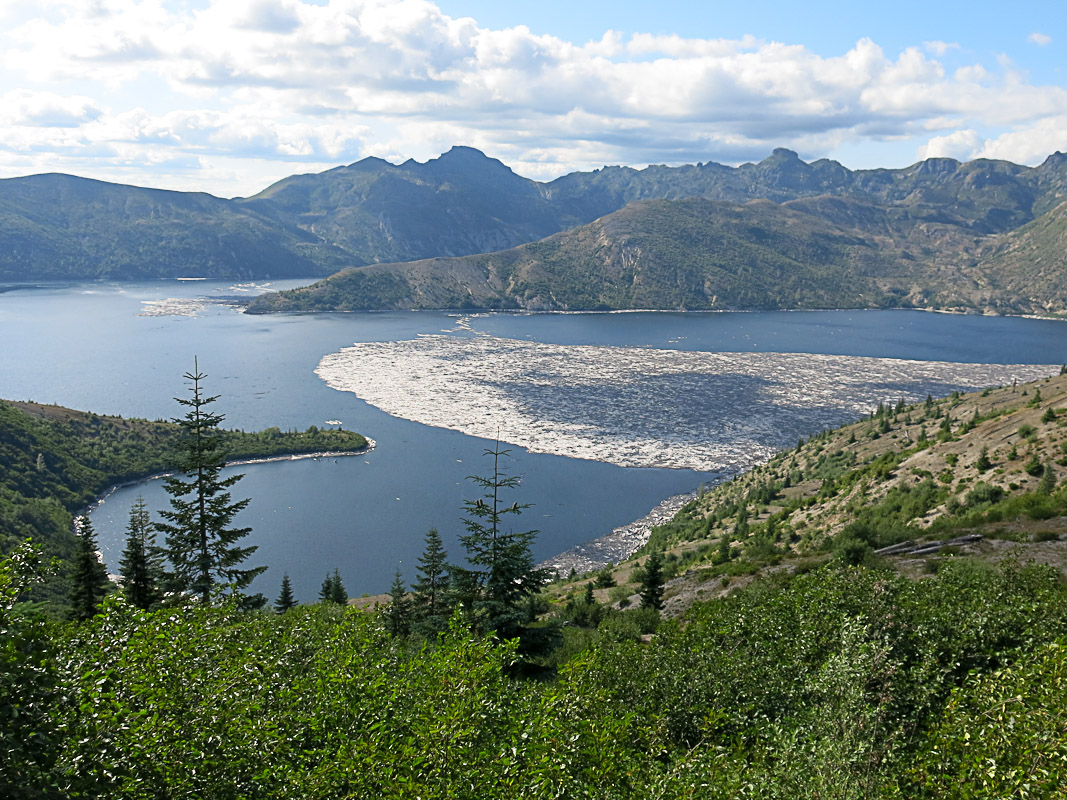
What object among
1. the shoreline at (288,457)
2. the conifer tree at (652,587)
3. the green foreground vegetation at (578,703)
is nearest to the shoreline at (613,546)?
the conifer tree at (652,587)

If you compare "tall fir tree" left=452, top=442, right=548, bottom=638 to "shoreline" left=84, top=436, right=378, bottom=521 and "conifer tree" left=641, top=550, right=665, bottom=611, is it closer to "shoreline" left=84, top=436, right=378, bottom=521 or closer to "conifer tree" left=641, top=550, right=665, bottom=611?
"conifer tree" left=641, top=550, right=665, bottom=611

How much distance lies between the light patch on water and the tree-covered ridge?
25546 mm

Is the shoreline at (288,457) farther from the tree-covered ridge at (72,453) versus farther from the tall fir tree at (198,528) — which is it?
the tall fir tree at (198,528)

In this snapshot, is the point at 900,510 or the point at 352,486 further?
the point at 352,486

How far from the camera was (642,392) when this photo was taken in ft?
482

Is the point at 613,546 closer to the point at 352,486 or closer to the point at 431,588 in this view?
the point at 431,588

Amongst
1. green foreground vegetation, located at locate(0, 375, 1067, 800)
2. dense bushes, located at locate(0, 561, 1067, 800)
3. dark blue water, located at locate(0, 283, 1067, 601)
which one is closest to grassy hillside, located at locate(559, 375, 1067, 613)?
green foreground vegetation, located at locate(0, 375, 1067, 800)

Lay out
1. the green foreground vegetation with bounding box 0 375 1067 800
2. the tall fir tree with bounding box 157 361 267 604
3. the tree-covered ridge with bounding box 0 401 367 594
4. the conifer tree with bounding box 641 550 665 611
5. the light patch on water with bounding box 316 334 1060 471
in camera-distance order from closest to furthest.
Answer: the green foreground vegetation with bounding box 0 375 1067 800
the conifer tree with bounding box 641 550 665 611
the tall fir tree with bounding box 157 361 267 604
the tree-covered ridge with bounding box 0 401 367 594
the light patch on water with bounding box 316 334 1060 471

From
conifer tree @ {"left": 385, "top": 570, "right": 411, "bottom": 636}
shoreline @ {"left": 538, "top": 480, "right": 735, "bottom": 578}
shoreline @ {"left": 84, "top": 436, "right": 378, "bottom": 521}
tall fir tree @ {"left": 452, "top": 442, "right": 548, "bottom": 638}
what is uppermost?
tall fir tree @ {"left": 452, "top": 442, "right": 548, "bottom": 638}

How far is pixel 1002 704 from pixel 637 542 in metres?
65.8

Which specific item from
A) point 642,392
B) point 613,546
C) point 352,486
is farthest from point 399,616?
point 642,392

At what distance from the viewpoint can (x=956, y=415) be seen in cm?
7656

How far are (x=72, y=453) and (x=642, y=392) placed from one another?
10464cm

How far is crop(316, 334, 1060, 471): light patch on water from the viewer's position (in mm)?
112506
